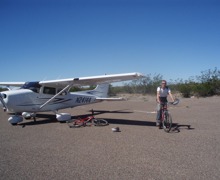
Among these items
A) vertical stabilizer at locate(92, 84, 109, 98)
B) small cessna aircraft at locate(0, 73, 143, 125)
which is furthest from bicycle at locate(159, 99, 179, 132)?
vertical stabilizer at locate(92, 84, 109, 98)

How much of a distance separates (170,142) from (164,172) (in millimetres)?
2381

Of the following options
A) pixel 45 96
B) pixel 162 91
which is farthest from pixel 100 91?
pixel 162 91

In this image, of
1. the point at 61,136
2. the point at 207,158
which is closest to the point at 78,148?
the point at 61,136

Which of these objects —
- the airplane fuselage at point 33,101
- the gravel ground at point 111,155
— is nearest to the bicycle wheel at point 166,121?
the gravel ground at point 111,155

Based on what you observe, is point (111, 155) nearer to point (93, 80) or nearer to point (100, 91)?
point (93, 80)

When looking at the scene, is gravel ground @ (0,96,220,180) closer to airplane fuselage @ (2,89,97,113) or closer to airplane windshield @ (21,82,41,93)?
airplane fuselage @ (2,89,97,113)

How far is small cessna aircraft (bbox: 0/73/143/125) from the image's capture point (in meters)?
10.5

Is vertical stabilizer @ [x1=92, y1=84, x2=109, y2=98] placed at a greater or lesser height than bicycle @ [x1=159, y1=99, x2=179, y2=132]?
greater

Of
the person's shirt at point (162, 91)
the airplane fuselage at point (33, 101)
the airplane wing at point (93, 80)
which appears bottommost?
the airplane fuselage at point (33, 101)

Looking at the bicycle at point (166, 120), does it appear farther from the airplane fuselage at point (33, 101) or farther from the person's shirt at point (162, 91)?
the airplane fuselage at point (33, 101)

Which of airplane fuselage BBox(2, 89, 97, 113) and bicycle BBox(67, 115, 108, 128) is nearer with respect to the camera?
bicycle BBox(67, 115, 108, 128)

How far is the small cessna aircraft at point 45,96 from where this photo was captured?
10.5 m

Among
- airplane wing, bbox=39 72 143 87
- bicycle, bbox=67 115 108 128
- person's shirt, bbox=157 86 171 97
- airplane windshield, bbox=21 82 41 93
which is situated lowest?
bicycle, bbox=67 115 108 128

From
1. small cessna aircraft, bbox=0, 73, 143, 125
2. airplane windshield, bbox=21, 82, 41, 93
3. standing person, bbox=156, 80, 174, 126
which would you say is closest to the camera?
standing person, bbox=156, 80, 174, 126
